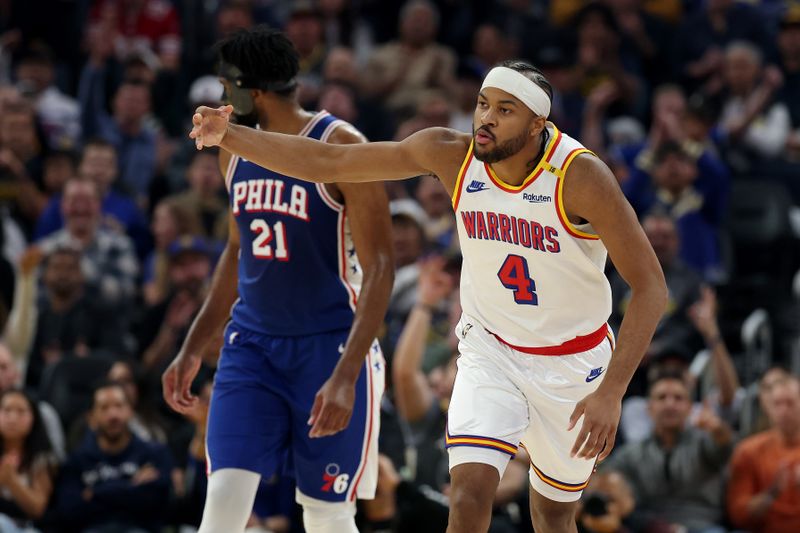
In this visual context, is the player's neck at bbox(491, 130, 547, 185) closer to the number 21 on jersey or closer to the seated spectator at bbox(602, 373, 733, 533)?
the number 21 on jersey

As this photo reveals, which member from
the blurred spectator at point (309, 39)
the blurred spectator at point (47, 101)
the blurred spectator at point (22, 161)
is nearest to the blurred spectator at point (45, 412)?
the blurred spectator at point (22, 161)

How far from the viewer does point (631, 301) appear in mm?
5207

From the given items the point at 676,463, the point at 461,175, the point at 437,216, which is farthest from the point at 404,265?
the point at 461,175

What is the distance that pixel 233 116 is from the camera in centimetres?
622

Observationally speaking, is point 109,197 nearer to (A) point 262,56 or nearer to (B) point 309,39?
(B) point 309,39

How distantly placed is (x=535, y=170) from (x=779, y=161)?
8189 mm

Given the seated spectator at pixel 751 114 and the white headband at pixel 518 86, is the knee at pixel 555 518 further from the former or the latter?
the seated spectator at pixel 751 114

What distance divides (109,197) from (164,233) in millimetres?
1060

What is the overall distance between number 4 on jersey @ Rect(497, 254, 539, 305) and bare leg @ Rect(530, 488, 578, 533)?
3.12ft

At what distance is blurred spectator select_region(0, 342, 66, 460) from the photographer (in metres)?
9.62

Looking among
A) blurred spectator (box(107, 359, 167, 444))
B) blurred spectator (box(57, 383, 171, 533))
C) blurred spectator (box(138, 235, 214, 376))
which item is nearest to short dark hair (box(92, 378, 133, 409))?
blurred spectator (box(57, 383, 171, 533))

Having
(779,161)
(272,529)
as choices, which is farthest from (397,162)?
(779,161)

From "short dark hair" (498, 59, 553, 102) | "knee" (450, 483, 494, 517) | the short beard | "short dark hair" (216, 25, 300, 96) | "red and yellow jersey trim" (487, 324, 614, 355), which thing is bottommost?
"knee" (450, 483, 494, 517)

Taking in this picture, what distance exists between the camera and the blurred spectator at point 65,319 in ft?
35.6
